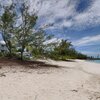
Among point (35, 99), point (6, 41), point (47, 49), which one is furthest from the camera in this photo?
point (6, 41)

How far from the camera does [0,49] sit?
106 feet

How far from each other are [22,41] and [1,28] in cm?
337

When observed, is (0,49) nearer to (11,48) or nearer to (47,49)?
(11,48)

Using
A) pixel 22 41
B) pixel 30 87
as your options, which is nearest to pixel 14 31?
pixel 22 41

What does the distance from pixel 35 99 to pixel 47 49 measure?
19492 mm

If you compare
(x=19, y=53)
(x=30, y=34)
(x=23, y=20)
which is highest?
(x=23, y=20)

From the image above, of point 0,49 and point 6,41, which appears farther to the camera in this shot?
point 0,49

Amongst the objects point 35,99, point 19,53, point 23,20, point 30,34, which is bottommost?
point 35,99

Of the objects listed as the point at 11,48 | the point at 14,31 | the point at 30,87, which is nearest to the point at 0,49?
the point at 11,48

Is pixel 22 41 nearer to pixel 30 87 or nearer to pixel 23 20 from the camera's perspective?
pixel 23 20

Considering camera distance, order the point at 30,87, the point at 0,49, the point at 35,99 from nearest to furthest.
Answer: the point at 35,99
the point at 30,87
the point at 0,49

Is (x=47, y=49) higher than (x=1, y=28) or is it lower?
lower

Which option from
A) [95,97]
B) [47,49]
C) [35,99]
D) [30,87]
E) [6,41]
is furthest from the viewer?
[6,41]

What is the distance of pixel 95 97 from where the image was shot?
8.55m
